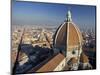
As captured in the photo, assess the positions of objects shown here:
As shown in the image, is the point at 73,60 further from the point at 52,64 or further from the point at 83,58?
the point at 52,64

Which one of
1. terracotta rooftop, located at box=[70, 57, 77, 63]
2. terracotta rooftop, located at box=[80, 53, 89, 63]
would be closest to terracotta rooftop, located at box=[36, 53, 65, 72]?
terracotta rooftop, located at box=[70, 57, 77, 63]

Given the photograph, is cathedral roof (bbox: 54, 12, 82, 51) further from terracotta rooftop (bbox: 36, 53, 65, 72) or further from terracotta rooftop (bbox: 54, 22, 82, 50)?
terracotta rooftop (bbox: 36, 53, 65, 72)

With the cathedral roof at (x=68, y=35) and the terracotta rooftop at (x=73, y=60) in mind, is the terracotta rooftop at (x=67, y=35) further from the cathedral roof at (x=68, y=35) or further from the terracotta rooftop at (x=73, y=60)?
the terracotta rooftop at (x=73, y=60)

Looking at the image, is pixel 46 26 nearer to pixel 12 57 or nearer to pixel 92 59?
pixel 12 57

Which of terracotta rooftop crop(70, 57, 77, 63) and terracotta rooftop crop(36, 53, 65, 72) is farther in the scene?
terracotta rooftop crop(70, 57, 77, 63)

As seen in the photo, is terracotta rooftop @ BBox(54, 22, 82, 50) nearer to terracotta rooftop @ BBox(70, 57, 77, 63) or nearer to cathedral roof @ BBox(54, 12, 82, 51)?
cathedral roof @ BBox(54, 12, 82, 51)

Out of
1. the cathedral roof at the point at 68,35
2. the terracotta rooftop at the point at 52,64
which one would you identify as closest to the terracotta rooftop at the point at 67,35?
the cathedral roof at the point at 68,35

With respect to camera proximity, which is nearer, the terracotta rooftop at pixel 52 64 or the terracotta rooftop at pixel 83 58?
the terracotta rooftop at pixel 52 64

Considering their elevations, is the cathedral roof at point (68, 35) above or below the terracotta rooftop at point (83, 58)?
above

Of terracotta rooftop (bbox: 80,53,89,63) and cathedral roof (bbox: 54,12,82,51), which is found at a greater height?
cathedral roof (bbox: 54,12,82,51)

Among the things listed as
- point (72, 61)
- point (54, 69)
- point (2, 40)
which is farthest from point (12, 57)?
point (72, 61)
